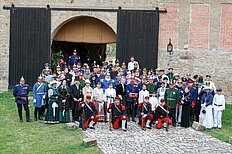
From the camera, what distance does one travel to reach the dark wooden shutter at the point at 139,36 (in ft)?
70.3

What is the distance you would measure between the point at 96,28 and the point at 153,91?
24.1 ft

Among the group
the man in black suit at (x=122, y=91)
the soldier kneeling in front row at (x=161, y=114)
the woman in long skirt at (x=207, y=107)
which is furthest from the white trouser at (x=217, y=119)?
the man in black suit at (x=122, y=91)

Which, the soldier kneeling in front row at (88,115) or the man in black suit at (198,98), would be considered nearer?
the soldier kneeling in front row at (88,115)

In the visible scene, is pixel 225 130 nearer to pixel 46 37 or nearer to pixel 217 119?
pixel 217 119

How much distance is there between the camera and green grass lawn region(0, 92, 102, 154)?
12.8 meters

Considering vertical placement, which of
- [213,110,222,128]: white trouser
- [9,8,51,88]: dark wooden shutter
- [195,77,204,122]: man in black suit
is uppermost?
[9,8,51,88]: dark wooden shutter

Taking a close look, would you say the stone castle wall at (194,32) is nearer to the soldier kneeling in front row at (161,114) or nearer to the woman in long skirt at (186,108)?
the woman in long skirt at (186,108)

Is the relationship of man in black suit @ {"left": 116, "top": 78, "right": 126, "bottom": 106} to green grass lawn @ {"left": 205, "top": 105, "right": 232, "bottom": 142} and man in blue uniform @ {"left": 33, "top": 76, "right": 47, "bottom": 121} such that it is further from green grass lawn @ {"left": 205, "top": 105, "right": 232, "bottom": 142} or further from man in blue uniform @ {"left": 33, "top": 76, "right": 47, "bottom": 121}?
green grass lawn @ {"left": 205, "top": 105, "right": 232, "bottom": 142}

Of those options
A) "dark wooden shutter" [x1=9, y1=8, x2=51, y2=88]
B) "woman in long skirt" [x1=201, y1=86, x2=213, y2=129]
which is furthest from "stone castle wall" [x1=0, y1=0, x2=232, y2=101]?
"woman in long skirt" [x1=201, y1=86, x2=213, y2=129]

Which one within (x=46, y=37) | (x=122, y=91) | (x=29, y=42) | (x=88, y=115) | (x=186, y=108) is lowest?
(x=88, y=115)

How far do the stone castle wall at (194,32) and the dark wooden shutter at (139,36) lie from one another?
26cm

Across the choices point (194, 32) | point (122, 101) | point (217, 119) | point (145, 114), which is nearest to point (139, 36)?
point (194, 32)

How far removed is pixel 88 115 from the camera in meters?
15.3

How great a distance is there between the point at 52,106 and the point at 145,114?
10.3 ft
